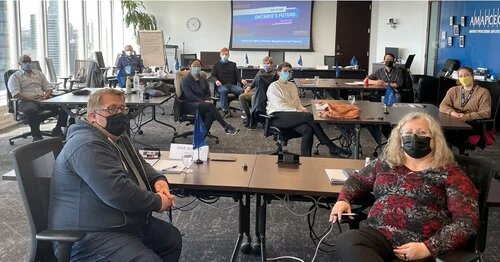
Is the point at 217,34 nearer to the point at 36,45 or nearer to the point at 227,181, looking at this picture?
the point at 36,45

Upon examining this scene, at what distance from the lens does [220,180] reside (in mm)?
2701

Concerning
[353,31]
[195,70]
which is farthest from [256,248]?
[353,31]

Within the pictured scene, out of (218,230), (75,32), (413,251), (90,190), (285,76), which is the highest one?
(75,32)

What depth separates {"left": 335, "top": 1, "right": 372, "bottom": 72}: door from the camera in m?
14.4

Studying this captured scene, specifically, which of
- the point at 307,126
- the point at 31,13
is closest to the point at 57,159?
the point at 307,126

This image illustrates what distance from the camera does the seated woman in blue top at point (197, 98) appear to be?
6.80 metres

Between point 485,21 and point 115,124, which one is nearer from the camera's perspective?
point 115,124

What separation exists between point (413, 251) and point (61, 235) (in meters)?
1.46

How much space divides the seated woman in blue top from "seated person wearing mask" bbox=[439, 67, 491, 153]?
2.94 meters

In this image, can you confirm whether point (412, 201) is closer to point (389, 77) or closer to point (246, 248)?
point (246, 248)

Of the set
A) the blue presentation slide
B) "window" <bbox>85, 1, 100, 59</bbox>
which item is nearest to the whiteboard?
"window" <bbox>85, 1, 100, 59</bbox>

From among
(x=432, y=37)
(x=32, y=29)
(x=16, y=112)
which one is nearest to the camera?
(x=16, y=112)

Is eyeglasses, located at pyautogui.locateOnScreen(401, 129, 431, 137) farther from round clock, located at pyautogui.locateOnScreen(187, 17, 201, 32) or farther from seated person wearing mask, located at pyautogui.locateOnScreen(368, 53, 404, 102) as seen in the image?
round clock, located at pyautogui.locateOnScreen(187, 17, 201, 32)

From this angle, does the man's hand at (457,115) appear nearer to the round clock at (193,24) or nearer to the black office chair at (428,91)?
the black office chair at (428,91)
